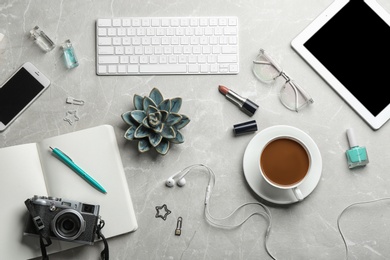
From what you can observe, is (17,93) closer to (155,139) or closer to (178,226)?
(155,139)

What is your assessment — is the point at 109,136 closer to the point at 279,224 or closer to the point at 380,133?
the point at 279,224

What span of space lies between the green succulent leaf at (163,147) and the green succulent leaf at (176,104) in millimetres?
75

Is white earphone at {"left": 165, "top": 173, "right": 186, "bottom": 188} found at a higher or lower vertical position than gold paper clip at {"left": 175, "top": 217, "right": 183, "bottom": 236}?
higher

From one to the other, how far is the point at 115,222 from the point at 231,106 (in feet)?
1.28

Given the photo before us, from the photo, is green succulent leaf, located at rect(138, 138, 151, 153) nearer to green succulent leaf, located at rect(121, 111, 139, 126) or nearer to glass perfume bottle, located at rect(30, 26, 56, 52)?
green succulent leaf, located at rect(121, 111, 139, 126)

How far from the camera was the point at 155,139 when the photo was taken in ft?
3.78

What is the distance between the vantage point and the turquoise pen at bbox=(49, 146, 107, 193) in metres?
1.16

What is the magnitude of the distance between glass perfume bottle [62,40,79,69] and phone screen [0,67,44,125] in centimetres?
9

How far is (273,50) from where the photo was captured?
123 cm

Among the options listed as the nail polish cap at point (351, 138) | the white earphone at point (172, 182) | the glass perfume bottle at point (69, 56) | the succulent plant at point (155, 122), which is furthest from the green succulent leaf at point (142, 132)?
the nail polish cap at point (351, 138)

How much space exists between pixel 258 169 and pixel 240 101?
0.56 feet

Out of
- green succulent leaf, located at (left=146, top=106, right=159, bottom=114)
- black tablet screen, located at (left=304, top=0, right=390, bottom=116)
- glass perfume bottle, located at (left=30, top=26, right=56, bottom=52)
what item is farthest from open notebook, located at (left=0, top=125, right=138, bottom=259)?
black tablet screen, located at (left=304, top=0, right=390, bottom=116)

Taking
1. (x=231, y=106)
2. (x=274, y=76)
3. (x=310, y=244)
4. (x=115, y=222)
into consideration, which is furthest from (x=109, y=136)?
(x=310, y=244)

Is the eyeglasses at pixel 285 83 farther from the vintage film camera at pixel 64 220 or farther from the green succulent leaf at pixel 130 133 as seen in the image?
A: the vintage film camera at pixel 64 220
